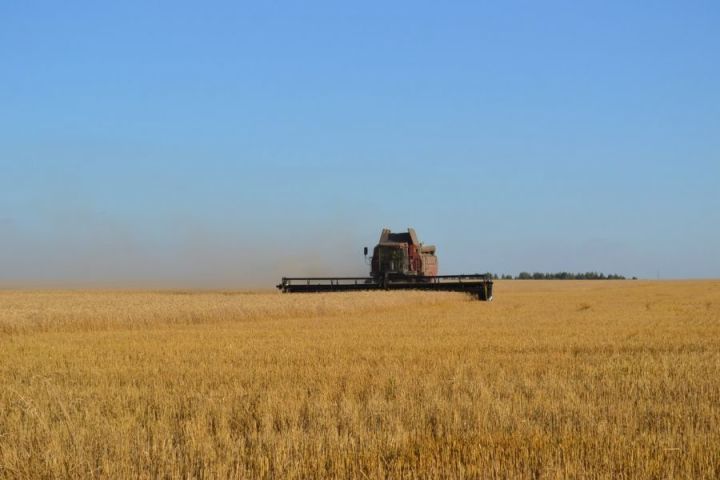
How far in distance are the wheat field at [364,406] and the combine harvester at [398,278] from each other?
829 inches

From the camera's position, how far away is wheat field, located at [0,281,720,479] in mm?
6090

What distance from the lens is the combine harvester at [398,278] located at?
126 ft

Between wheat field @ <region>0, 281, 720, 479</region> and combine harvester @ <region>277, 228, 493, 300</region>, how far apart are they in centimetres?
2106

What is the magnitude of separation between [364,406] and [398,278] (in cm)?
3126

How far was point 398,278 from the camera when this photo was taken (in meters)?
39.5

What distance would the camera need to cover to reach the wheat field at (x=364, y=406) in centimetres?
609

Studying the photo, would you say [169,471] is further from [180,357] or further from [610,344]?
[610,344]

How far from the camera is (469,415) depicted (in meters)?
7.68

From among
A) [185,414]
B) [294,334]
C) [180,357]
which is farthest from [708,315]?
[185,414]

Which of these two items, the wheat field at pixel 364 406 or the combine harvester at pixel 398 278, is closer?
the wheat field at pixel 364 406

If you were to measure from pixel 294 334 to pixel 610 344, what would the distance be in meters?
7.21

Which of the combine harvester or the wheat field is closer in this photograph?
the wheat field

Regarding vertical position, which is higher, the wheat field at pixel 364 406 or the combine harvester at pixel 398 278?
the combine harvester at pixel 398 278

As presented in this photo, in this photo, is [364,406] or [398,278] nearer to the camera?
[364,406]
